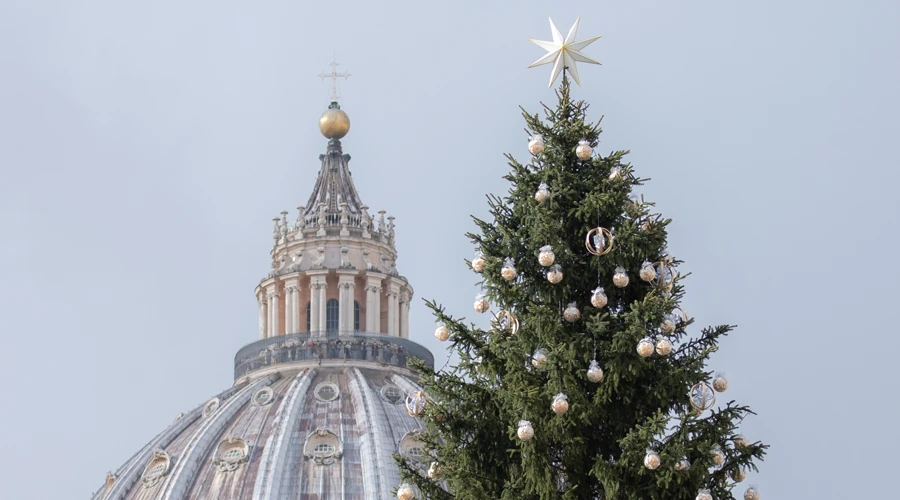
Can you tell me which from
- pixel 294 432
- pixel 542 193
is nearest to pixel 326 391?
pixel 294 432

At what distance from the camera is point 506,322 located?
24.9 m

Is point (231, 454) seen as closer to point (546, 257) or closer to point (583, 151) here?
point (583, 151)

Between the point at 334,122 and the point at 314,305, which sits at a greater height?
the point at 334,122

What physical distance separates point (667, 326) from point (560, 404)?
1.82 meters

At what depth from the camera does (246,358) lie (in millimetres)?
103375

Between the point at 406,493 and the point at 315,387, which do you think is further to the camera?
the point at 315,387

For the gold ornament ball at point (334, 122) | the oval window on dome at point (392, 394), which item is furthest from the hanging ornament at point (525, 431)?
the gold ornament ball at point (334, 122)

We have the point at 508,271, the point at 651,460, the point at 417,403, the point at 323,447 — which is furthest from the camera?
the point at 323,447

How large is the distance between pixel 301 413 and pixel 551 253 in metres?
72.3

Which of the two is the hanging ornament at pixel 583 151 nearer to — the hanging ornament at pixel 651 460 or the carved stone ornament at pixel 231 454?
the hanging ornament at pixel 651 460

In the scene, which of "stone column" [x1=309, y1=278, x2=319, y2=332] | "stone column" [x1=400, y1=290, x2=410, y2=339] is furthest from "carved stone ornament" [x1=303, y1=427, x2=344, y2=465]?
"stone column" [x1=400, y1=290, x2=410, y2=339]

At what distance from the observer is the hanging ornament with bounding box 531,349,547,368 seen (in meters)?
24.0

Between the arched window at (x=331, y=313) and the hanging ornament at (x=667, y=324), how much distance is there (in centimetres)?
7915

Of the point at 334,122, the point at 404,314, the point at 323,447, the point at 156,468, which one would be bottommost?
the point at 323,447
